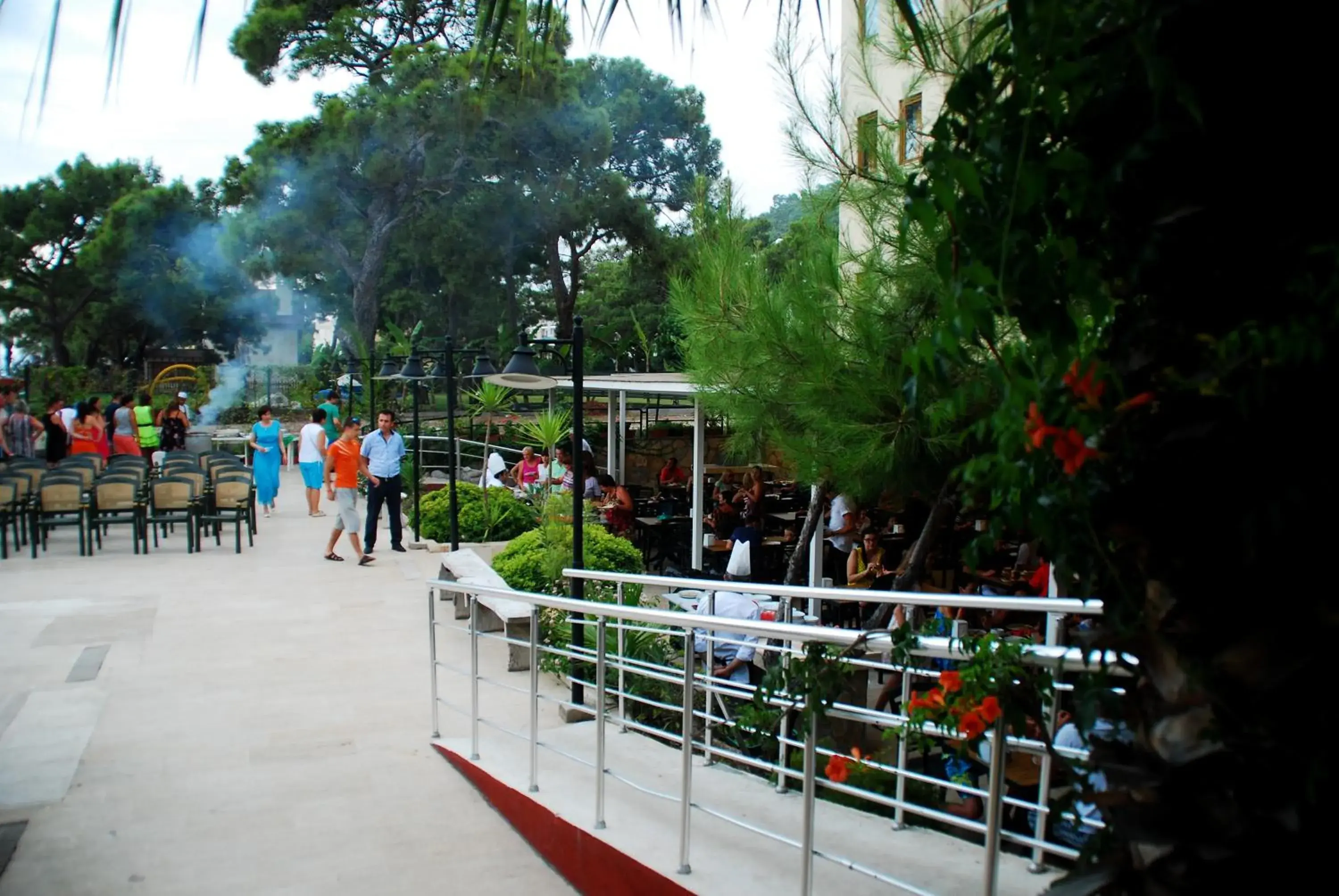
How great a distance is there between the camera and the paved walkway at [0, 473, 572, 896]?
438 cm

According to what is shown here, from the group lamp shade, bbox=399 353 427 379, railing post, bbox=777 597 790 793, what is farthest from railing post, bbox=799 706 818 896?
lamp shade, bbox=399 353 427 379

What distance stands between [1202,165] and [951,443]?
430 cm

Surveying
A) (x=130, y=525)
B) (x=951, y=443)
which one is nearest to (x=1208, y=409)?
(x=951, y=443)

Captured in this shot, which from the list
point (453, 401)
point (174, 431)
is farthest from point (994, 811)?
point (174, 431)

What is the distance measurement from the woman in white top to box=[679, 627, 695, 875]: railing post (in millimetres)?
12176

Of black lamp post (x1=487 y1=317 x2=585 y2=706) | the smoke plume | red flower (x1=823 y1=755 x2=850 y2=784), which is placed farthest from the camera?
the smoke plume

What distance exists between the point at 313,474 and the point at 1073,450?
15.0 m

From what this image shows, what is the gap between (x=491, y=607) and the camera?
8.24m

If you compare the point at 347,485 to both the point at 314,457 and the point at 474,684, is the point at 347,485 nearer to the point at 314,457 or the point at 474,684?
the point at 314,457

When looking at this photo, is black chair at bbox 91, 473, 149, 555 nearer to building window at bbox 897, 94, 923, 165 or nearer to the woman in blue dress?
the woman in blue dress

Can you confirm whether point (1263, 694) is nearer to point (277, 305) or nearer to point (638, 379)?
point (638, 379)

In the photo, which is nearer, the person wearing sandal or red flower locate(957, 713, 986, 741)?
red flower locate(957, 713, 986, 741)

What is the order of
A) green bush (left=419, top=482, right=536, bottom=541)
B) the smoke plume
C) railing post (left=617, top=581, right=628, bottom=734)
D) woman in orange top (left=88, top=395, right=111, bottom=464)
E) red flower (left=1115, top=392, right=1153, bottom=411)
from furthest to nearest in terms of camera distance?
the smoke plume
woman in orange top (left=88, top=395, right=111, bottom=464)
green bush (left=419, top=482, right=536, bottom=541)
railing post (left=617, top=581, right=628, bottom=734)
red flower (left=1115, top=392, right=1153, bottom=411)

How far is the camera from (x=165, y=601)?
990 cm
